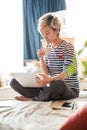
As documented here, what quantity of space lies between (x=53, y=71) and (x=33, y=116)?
779 mm

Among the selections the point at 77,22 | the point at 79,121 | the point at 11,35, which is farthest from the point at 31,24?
the point at 79,121

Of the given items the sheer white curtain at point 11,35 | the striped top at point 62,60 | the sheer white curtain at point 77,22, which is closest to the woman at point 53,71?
the striped top at point 62,60

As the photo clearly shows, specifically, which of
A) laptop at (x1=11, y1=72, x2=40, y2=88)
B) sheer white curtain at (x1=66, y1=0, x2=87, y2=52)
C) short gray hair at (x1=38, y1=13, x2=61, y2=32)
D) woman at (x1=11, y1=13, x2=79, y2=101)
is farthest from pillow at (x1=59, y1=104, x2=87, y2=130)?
sheer white curtain at (x1=66, y1=0, x2=87, y2=52)

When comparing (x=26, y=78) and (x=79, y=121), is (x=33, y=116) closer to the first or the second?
(x=26, y=78)

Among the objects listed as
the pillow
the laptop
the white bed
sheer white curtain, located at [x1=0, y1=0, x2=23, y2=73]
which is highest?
sheer white curtain, located at [x1=0, y1=0, x2=23, y2=73]

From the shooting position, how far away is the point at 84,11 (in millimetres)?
3449

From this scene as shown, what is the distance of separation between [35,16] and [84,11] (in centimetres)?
67

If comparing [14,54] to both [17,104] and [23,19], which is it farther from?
[17,104]

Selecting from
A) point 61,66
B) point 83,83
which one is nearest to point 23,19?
A: point 83,83

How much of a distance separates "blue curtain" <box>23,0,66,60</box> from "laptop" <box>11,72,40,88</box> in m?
1.22

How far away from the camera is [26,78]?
6.77 ft

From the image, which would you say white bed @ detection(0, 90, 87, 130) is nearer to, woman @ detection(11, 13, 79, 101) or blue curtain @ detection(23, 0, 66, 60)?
woman @ detection(11, 13, 79, 101)

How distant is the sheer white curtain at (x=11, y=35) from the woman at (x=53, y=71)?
1.08 meters

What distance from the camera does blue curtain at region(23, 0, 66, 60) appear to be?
3.35 meters
